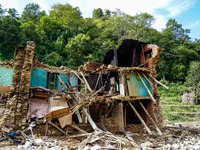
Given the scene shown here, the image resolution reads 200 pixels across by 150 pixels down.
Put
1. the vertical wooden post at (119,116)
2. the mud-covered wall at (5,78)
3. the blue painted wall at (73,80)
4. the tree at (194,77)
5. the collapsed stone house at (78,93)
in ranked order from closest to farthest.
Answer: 1. the collapsed stone house at (78,93)
2. the vertical wooden post at (119,116)
3. the mud-covered wall at (5,78)
4. the blue painted wall at (73,80)
5. the tree at (194,77)

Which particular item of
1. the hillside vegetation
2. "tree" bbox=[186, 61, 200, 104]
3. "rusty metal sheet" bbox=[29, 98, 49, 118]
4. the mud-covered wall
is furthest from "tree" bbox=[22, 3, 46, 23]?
"tree" bbox=[186, 61, 200, 104]

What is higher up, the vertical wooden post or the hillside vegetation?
the hillside vegetation

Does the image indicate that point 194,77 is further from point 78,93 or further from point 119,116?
point 78,93

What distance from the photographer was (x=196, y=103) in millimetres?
26875

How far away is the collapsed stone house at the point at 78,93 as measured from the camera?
29.0 ft

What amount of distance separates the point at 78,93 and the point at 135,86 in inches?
202

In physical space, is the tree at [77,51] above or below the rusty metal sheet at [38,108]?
above

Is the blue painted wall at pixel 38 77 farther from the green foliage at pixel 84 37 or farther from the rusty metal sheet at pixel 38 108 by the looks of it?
the green foliage at pixel 84 37

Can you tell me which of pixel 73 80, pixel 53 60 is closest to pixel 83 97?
pixel 73 80

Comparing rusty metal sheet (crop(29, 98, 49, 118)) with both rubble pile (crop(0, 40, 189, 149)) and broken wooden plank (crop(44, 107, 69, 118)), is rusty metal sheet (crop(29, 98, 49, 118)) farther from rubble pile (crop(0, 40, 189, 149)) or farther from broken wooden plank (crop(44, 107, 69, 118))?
broken wooden plank (crop(44, 107, 69, 118))

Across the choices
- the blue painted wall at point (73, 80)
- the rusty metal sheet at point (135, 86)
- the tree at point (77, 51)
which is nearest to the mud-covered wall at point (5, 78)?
the blue painted wall at point (73, 80)

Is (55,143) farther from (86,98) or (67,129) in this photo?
(86,98)

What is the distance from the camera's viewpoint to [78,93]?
10.7 metres

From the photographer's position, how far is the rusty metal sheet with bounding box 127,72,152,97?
1206 cm
